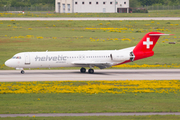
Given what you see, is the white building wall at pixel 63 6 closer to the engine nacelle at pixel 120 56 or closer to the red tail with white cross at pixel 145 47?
the red tail with white cross at pixel 145 47

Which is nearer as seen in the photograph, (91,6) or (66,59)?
(66,59)

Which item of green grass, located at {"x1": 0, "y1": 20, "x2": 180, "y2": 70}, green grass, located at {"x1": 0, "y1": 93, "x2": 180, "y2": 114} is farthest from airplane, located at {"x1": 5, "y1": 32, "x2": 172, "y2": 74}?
green grass, located at {"x1": 0, "y1": 93, "x2": 180, "y2": 114}

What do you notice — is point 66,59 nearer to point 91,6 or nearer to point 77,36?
point 77,36

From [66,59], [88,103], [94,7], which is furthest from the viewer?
[94,7]

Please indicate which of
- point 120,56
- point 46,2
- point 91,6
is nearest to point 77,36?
point 120,56

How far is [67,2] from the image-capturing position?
12250cm

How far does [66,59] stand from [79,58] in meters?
1.85

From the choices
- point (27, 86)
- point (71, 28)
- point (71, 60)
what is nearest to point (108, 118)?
point (27, 86)

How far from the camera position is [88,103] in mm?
25375

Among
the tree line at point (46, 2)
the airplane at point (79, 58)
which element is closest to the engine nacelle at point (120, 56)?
the airplane at point (79, 58)

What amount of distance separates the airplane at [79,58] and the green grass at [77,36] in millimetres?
9093

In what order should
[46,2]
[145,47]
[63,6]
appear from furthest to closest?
[46,2] → [63,6] → [145,47]

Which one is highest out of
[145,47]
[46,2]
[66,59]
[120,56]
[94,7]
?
[46,2]

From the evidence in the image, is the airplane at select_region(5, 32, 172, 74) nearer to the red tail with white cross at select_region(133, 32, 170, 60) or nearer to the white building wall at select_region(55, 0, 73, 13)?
the red tail with white cross at select_region(133, 32, 170, 60)
